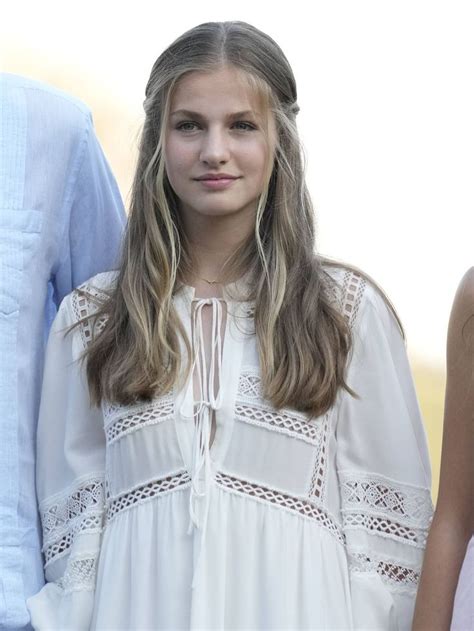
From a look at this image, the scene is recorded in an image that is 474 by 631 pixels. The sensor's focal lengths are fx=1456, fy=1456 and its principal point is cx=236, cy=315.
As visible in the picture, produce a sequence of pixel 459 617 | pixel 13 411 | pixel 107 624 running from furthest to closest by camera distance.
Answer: pixel 13 411
pixel 107 624
pixel 459 617

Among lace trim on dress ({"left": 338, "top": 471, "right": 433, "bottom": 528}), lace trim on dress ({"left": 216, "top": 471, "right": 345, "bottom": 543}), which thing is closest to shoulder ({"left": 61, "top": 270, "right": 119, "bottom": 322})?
lace trim on dress ({"left": 216, "top": 471, "right": 345, "bottom": 543})

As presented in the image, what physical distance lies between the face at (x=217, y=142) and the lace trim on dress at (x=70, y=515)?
0.54m

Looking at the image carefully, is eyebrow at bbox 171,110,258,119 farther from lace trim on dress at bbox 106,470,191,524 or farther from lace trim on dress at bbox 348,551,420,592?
lace trim on dress at bbox 348,551,420,592

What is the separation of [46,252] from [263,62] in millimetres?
536

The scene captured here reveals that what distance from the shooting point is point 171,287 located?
264cm

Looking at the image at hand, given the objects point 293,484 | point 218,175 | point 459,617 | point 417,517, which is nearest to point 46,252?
point 218,175

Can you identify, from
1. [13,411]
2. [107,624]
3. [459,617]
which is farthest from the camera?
[13,411]

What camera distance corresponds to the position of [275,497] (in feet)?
8.13

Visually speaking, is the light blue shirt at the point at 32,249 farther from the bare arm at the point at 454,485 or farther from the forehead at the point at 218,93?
the bare arm at the point at 454,485

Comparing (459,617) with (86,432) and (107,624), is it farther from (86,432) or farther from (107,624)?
(86,432)

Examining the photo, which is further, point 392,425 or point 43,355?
point 43,355

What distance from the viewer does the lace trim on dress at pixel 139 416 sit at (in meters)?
2.50

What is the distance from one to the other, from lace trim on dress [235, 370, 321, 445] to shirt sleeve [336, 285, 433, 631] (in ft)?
0.30

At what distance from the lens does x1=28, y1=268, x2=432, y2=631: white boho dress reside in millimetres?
2420
